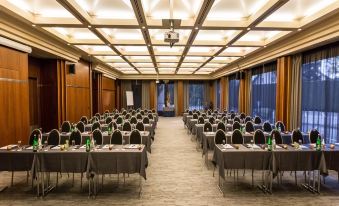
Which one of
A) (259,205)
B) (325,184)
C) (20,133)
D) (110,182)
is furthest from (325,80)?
(20,133)

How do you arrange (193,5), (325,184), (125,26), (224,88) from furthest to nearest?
(224,88) < (125,26) < (193,5) < (325,184)

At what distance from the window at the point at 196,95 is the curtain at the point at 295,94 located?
15185 mm

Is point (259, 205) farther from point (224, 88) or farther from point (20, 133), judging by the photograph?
point (224, 88)

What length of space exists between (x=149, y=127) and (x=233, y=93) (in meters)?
9.92

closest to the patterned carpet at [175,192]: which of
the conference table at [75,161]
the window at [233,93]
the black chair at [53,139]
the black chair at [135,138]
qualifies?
the conference table at [75,161]

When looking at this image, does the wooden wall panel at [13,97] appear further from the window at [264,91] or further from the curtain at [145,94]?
the curtain at [145,94]

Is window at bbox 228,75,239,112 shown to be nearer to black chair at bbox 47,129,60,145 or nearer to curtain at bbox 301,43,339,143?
curtain at bbox 301,43,339,143

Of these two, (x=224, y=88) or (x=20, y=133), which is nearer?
(x=20, y=133)

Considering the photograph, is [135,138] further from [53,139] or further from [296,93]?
[296,93]

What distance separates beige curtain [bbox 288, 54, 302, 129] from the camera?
898cm

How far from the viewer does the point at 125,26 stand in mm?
6602

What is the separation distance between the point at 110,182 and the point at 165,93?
18.5m

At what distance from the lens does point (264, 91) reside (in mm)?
12664

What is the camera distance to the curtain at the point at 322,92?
7.39m
